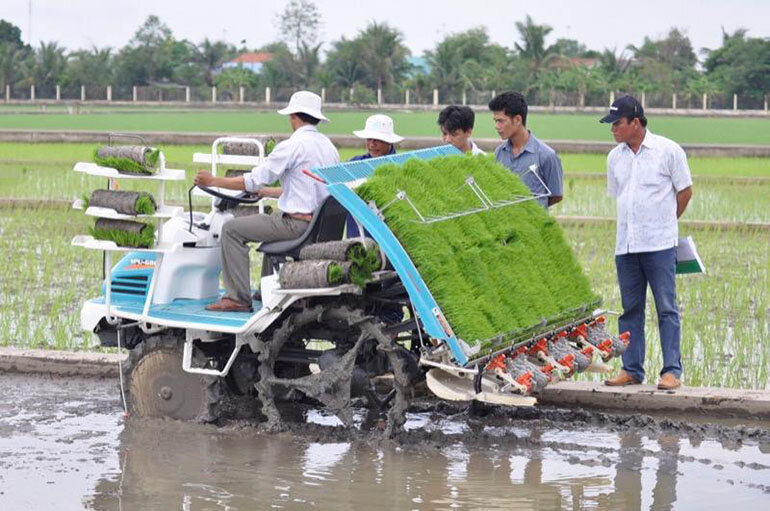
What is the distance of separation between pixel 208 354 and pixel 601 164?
20.3 metres

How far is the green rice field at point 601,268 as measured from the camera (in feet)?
29.9

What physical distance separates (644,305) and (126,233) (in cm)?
282

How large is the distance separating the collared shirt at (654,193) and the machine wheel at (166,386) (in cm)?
235

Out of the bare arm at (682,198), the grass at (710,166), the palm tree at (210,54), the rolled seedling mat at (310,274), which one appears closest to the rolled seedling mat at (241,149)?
the rolled seedling mat at (310,274)

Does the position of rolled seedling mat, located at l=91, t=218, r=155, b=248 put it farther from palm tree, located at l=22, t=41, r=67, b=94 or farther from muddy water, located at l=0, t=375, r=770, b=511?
palm tree, located at l=22, t=41, r=67, b=94

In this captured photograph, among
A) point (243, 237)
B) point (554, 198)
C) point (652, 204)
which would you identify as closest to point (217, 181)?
point (243, 237)

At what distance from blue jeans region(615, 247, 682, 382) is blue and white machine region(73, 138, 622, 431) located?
1.14ft

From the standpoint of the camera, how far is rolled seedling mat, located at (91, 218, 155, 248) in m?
6.88

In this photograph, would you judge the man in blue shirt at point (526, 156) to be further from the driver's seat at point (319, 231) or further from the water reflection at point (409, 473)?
the water reflection at point (409, 473)

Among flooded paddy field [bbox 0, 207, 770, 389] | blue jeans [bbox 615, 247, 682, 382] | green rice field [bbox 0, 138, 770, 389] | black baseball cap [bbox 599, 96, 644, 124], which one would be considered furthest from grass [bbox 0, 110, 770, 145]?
black baseball cap [bbox 599, 96, 644, 124]

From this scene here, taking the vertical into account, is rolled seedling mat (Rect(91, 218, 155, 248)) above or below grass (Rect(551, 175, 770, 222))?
above

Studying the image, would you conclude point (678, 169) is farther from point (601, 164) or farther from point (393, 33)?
point (393, 33)

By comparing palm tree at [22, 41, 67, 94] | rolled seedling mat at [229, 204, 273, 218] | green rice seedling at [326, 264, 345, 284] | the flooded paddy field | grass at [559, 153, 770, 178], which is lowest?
the flooded paddy field

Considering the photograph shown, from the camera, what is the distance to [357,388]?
6.78m
